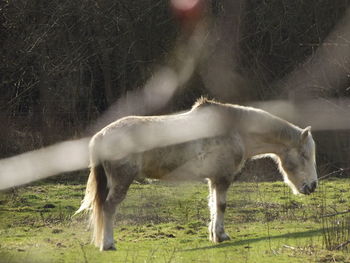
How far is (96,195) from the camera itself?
10.8 metres

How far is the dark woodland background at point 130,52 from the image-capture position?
86.5ft

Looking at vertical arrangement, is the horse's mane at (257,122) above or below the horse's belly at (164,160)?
above

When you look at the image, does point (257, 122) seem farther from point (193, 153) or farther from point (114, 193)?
point (114, 193)

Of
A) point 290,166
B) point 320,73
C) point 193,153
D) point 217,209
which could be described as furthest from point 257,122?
point 320,73

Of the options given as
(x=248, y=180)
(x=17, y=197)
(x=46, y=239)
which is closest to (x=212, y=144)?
(x=46, y=239)

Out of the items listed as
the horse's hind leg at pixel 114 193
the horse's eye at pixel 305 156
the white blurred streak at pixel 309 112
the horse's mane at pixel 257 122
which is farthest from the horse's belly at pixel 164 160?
the white blurred streak at pixel 309 112

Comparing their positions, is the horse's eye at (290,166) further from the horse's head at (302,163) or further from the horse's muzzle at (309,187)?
the horse's muzzle at (309,187)

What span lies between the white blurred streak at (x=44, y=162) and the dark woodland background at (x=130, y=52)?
137cm

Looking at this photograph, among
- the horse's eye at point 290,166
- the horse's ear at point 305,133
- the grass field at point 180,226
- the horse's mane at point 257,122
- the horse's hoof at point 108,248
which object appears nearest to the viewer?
the grass field at point 180,226

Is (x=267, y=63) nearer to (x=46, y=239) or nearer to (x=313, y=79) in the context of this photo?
(x=313, y=79)

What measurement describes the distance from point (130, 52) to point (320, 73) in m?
6.95

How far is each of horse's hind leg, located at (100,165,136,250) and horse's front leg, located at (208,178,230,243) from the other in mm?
1545

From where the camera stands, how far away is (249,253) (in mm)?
9984

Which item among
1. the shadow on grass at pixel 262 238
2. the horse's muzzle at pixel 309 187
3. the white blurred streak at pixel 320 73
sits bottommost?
the shadow on grass at pixel 262 238
